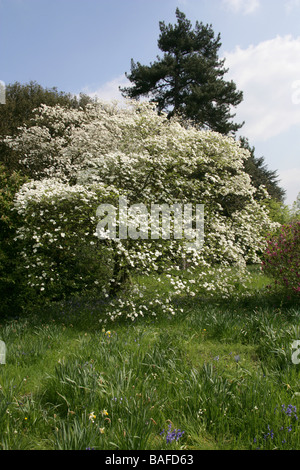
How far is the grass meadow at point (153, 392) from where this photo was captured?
2.73 meters

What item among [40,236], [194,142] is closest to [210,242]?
[194,142]

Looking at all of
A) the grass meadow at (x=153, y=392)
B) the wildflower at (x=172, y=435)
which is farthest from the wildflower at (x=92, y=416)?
the wildflower at (x=172, y=435)

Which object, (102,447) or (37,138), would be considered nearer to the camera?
(102,447)

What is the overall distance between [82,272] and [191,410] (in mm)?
5787

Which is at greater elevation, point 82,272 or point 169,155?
point 169,155

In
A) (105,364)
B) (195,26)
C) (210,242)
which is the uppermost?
(195,26)

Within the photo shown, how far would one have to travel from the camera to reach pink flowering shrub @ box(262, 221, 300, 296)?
7.20 metres

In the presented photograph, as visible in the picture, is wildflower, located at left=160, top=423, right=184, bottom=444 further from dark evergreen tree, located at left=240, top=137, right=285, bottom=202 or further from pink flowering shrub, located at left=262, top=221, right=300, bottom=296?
dark evergreen tree, located at left=240, top=137, right=285, bottom=202

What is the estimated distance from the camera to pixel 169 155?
8422 mm

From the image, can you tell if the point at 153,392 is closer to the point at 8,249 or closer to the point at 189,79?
the point at 8,249

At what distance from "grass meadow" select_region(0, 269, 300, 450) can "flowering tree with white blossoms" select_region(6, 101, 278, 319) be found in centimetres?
143
